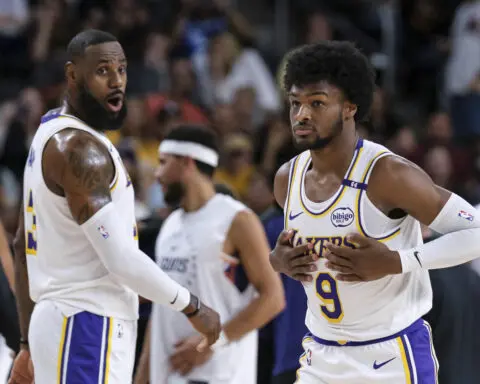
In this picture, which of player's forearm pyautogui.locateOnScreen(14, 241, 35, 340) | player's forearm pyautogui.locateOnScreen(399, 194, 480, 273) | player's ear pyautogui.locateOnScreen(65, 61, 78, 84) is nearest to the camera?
player's forearm pyautogui.locateOnScreen(399, 194, 480, 273)

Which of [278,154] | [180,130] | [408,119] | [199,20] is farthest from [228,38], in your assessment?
[180,130]

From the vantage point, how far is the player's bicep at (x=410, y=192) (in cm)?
410

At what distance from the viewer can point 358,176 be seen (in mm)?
4254

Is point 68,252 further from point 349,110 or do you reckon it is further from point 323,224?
point 349,110

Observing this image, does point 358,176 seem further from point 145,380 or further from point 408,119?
point 408,119

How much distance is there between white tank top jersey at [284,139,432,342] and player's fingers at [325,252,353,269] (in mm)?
65

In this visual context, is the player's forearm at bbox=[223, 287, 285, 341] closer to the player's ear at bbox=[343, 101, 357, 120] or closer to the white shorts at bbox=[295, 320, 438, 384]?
the white shorts at bbox=[295, 320, 438, 384]

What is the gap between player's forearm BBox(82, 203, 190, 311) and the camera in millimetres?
4211

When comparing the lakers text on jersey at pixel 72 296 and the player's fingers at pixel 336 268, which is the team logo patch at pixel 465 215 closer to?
the player's fingers at pixel 336 268

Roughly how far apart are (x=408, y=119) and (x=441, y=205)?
863 centimetres

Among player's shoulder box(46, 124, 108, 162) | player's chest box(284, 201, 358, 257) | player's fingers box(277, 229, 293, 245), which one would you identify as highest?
player's shoulder box(46, 124, 108, 162)

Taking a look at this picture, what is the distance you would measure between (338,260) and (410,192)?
0.42 metres

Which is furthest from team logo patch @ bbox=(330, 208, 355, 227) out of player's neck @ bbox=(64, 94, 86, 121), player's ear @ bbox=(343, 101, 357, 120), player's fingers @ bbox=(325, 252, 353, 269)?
player's neck @ bbox=(64, 94, 86, 121)

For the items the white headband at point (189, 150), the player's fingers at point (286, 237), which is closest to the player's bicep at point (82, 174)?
the player's fingers at point (286, 237)
